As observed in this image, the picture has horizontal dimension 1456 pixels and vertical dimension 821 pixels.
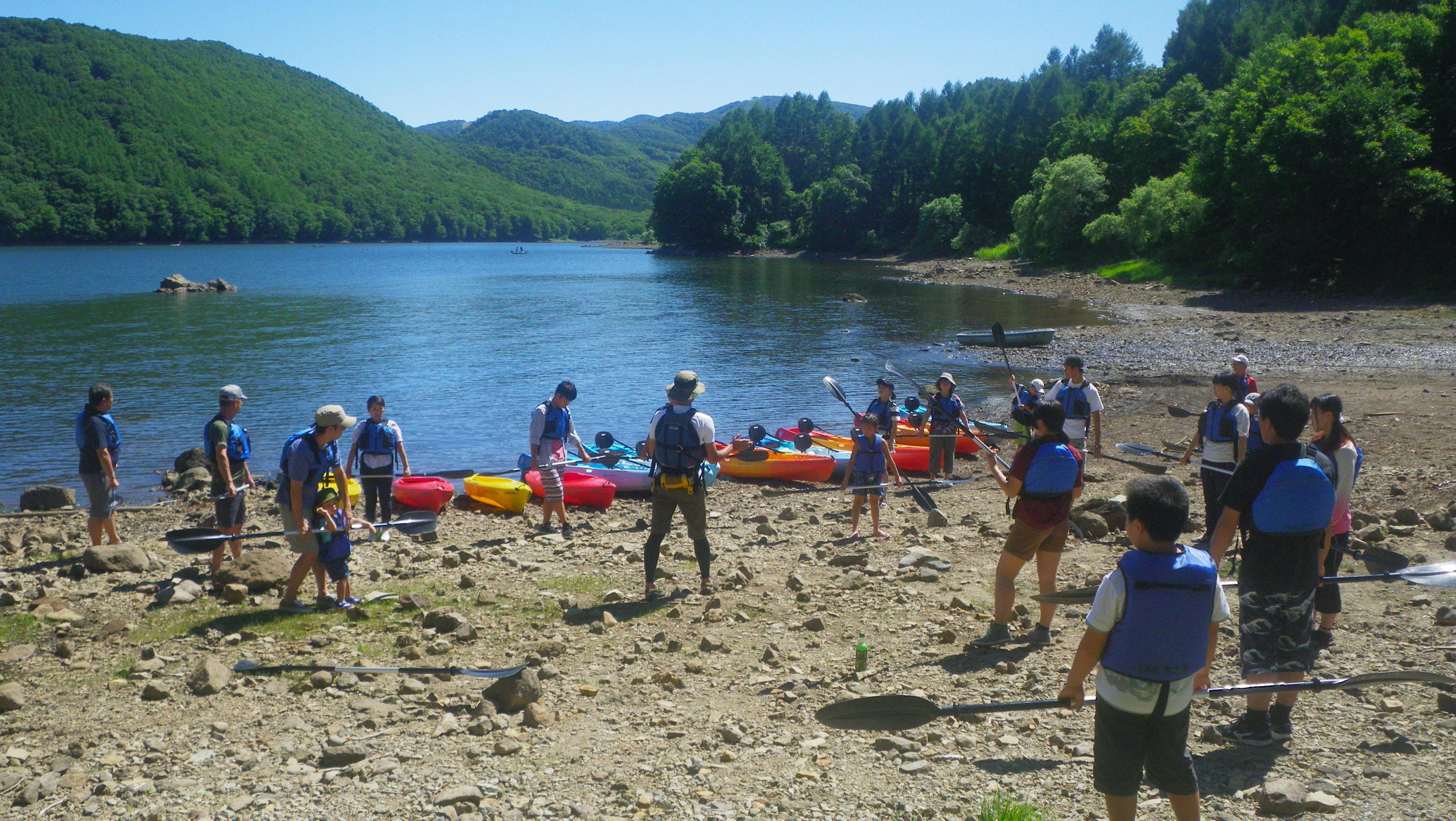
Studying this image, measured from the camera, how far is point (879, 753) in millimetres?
5688

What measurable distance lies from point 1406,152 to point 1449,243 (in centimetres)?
474

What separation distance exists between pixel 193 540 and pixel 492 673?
4311 mm

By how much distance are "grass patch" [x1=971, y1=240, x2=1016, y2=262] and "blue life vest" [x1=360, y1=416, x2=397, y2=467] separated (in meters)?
74.8

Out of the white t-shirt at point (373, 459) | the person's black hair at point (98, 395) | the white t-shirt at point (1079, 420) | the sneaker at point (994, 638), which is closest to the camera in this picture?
the sneaker at point (994, 638)

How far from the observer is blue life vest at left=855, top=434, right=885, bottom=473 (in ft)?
37.0

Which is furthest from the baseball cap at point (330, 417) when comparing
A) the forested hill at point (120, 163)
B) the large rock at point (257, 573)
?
the forested hill at point (120, 163)

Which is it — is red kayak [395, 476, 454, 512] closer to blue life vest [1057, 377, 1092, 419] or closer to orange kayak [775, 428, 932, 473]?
orange kayak [775, 428, 932, 473]

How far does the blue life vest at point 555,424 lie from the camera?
39.5ft

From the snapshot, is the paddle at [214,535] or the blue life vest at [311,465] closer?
the blue life vest at [311,465]

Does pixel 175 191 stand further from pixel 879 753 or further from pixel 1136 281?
pixel 879 753

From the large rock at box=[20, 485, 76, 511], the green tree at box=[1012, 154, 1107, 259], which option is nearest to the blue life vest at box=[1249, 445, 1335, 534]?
the large rock at box=[20, 485, 76, 511]

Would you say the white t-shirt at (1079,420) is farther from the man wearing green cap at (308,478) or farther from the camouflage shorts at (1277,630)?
the man wearing green cap at (308,478)

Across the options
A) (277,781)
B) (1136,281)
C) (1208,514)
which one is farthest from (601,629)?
(1136,281)

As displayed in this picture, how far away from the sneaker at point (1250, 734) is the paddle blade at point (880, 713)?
1.82 metres
